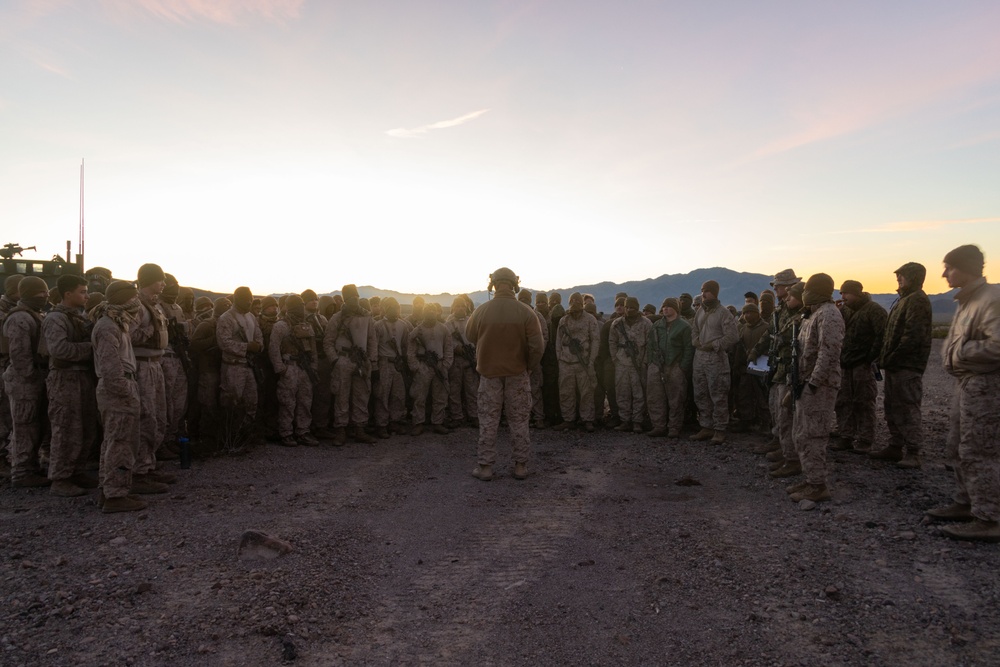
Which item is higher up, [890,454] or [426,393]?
[426,393]

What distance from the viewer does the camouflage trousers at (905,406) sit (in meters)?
7.15

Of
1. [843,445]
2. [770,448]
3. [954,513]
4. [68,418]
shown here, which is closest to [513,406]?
[770,448]

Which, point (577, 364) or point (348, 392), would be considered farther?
point (577, 364)

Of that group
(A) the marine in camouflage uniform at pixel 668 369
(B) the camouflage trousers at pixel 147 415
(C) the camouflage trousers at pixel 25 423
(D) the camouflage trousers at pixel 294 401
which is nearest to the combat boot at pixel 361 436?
(D) the camouflage trousers at pixel 294 401

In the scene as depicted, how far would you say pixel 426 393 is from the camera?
10.1 metres

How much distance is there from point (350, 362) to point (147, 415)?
3.24 metres

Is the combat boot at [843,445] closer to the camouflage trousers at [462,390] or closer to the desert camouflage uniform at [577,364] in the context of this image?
the desert camouflage uniform at [577,364]

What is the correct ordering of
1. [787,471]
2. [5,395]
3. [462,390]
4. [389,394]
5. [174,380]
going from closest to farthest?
1. [787,471]
2. [5,395]
3. [174,380]
4. [389,394]
5. [462,390]

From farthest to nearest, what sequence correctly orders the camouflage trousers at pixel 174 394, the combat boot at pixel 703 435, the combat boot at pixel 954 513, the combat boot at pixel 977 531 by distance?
1. the combat boot at pixel 703 435
2. the camouflage trousers at pixel 174 394
3. the combat boot at pixel 954 513
4. the combat boot at pixel 977 531

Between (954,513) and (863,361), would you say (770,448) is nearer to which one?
(863,361)

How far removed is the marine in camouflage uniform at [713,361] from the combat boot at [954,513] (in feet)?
11.8

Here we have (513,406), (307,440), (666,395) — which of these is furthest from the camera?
(666,395)

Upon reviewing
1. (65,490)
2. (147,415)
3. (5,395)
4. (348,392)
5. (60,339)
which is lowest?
(65,490)

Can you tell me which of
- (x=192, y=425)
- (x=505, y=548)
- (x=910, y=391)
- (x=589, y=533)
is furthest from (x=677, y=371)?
(x=192, y=425)
